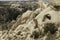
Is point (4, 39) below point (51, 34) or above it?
below

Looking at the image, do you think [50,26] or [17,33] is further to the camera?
[17,33]

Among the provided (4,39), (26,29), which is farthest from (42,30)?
(4,39)

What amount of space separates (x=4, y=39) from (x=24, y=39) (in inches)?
121

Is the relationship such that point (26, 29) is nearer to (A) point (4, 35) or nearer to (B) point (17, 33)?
(B) point (17, 33)

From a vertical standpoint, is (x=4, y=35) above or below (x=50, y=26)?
below

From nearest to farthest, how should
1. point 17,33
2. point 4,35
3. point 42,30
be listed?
point 42,30
point 17,33
point 4,35

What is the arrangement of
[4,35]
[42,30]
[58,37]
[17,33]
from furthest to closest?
[4,35] < [17,33] < [42,30] < [58,37]

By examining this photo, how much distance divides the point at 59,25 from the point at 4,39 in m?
5.84

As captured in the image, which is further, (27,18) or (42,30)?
(27,18)

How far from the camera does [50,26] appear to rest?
1928 centimetres

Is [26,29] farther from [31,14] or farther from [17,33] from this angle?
[31,14]

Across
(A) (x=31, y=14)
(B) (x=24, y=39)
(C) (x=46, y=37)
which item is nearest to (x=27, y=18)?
(A) (x=31, y=14)

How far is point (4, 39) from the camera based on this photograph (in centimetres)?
2256

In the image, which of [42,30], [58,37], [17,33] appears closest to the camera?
[58,37]
